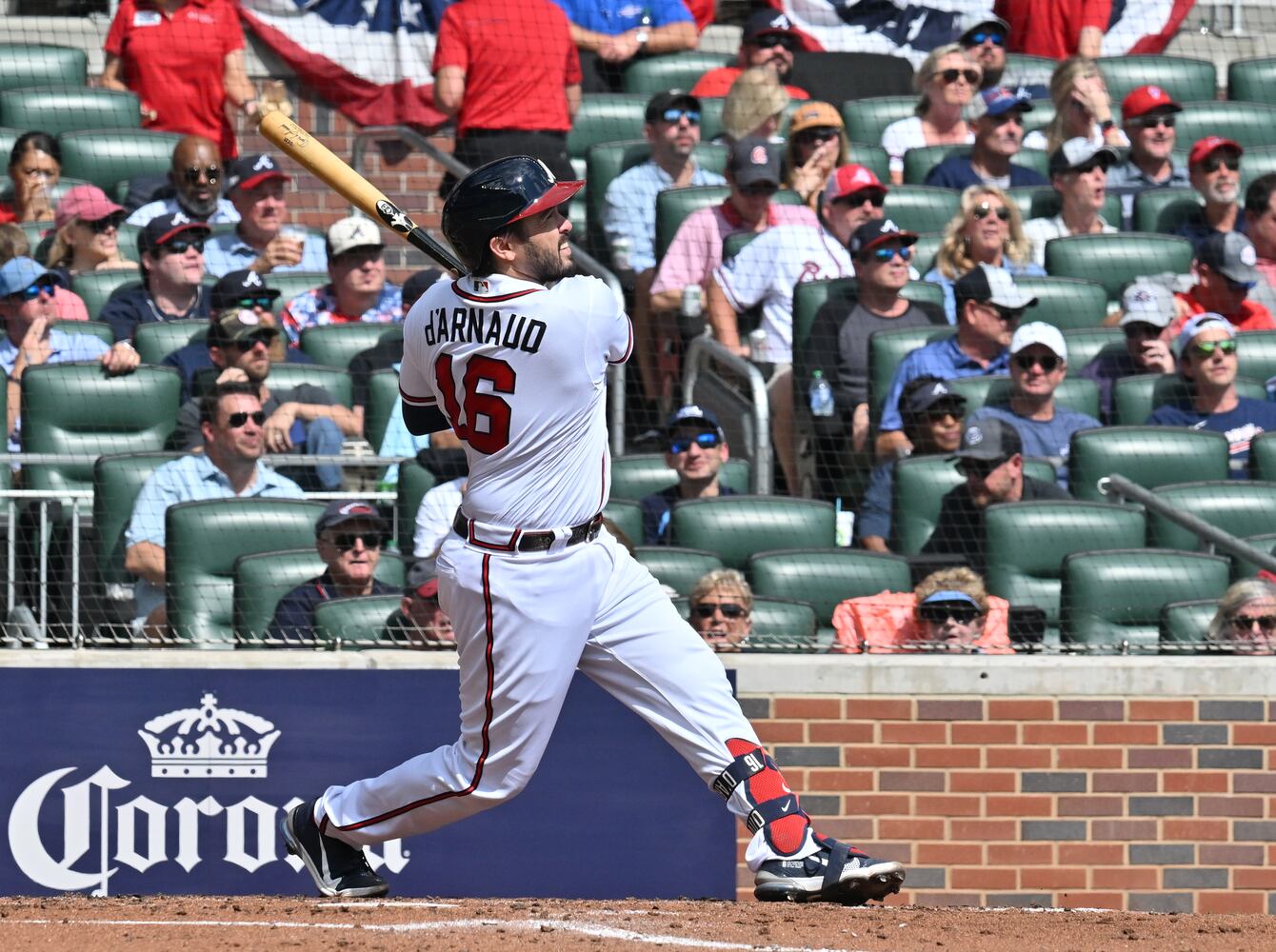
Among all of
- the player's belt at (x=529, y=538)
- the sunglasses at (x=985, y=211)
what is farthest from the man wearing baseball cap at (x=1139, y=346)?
the player's belt at (x=529, y=538)

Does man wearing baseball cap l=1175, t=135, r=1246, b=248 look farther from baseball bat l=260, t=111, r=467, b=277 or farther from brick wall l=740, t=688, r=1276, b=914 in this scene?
baseball bat l=260, t=111, r=467, b=277

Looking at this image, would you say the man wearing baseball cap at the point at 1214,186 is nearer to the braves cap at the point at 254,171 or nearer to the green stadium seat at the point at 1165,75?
the green stadium seat at the point at 1165,75

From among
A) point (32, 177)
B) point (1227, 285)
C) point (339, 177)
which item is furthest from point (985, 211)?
point (32, 177)

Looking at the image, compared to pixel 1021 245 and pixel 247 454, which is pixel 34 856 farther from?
pixel 1021 245

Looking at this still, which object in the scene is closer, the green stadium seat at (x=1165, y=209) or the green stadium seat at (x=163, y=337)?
the green stadium seat at (x=163, y=337)

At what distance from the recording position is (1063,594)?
529cm

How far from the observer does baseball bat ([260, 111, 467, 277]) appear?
4043mm

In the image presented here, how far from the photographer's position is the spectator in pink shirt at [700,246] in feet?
22.7

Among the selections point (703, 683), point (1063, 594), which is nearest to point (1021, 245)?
point (1063, 594)

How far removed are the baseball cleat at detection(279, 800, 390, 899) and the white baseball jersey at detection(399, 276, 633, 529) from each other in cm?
85

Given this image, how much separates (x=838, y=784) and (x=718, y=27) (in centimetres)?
561

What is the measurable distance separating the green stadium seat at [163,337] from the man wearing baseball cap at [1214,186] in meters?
3.96

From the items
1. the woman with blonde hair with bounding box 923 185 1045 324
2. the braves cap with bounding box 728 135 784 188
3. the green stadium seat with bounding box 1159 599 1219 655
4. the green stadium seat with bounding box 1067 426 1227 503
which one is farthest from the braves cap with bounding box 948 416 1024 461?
the braves cap with bounding box 728 135 784 188

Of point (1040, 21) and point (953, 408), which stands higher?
point (1040, 21)
